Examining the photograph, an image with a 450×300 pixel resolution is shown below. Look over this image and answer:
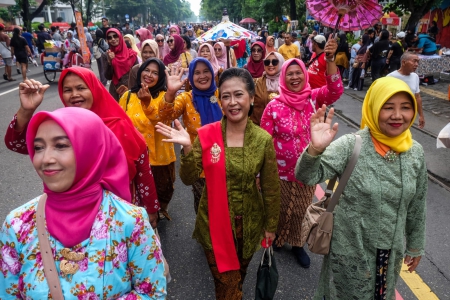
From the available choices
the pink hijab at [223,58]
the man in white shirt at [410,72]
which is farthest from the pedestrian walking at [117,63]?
the man in white shirt at [410,72]

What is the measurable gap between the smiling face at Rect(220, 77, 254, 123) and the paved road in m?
1.49

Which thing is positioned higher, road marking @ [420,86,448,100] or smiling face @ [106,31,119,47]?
smiling face @ [106,31,119,47]

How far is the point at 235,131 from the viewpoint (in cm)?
227

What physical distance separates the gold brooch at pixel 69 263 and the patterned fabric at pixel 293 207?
205 cm

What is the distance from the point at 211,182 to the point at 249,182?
0.24 metres

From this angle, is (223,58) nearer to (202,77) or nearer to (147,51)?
(147,51)

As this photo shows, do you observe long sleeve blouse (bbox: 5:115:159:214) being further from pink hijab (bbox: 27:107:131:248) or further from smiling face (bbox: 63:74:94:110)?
pink hijab (bbox: 27:107:131:248)

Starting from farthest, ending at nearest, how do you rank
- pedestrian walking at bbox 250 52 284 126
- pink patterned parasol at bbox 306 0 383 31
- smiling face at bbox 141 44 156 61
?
smiling face at bbox 141 44 156 61, pedestrian walking at bbox 250 52 284 126, pink patterned parasol at bbox 306 0 383 31

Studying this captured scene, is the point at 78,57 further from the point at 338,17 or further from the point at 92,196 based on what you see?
the point at 92,196

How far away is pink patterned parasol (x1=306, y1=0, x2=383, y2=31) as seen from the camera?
3.66 meters

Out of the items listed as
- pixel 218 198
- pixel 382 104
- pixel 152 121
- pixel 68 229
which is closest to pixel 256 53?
pixel 152 121

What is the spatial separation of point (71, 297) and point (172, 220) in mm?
2624

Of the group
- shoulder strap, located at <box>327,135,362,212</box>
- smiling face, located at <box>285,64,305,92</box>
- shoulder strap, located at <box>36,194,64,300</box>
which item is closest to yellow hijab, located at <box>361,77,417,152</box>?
shoulder strap, located at <box>327,135,362,212</box>

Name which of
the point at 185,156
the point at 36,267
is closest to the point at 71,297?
the point at 36,267
